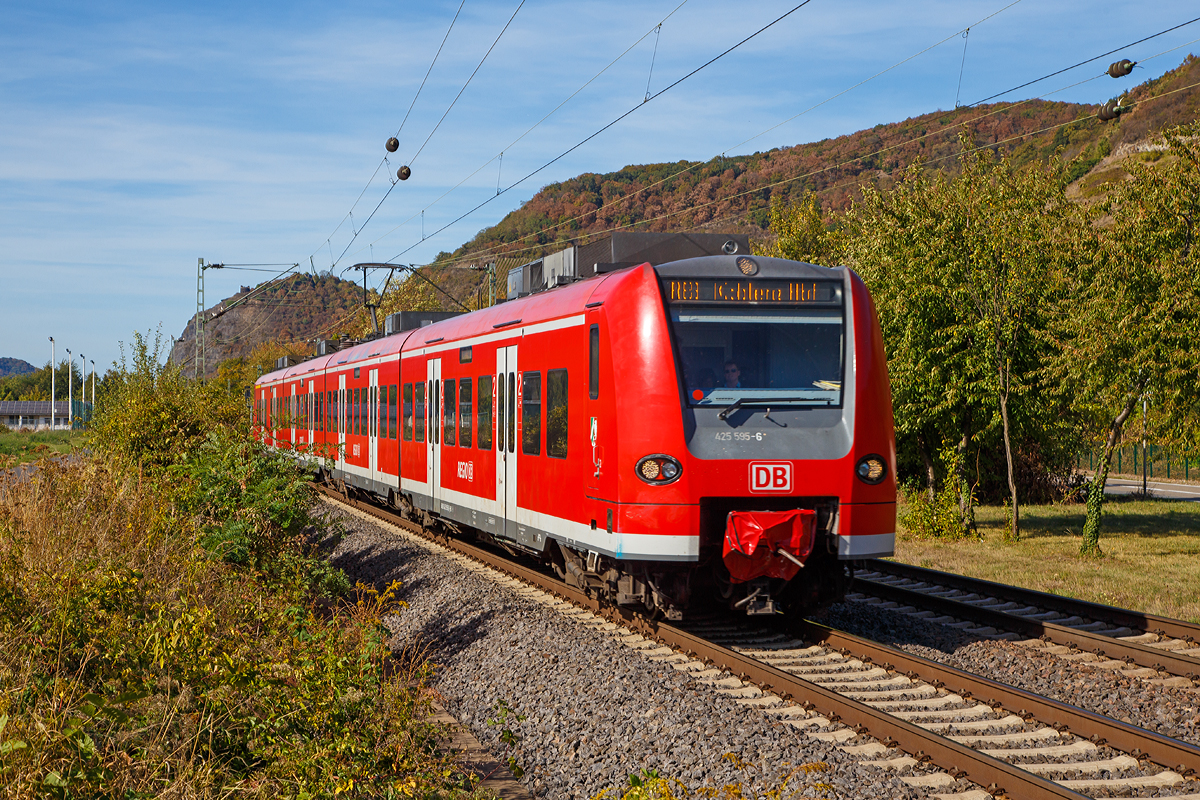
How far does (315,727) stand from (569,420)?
467 cm

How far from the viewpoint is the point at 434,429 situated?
15586 mm

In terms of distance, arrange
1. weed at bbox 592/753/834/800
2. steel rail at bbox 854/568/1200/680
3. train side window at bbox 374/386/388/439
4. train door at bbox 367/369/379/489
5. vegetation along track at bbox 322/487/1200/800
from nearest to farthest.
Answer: weed at bbox 592/753/834/800 → vegetation along track at bbox 322/487/1200/800 → steel rail at bbox 854/568/1200/680 → train side window at bbox 374/386/388/439 → train door at bbox 367/369/379/489

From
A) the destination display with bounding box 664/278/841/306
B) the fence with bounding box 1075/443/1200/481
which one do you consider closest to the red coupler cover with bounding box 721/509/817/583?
the destination display with bounding box 664/278/841/306

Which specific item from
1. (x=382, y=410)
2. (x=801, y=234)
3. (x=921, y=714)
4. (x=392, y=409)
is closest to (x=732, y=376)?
(x=921, y=714)

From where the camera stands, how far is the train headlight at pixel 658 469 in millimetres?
8438

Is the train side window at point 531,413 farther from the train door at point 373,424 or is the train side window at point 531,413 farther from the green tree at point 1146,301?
the train door at point 373,424

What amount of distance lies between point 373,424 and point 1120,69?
45.7ft

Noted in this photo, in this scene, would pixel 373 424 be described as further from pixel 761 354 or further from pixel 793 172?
pixel 793 172

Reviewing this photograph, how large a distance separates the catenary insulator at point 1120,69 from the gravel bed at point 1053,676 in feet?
24.8

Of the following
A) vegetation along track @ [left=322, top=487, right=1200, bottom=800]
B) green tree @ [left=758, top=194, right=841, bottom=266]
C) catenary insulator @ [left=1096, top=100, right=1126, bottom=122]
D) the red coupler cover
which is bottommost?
vegetation along track @ [left=322, top=487, right=1200, bottom=800]

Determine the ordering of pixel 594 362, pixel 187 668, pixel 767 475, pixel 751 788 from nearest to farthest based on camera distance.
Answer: pixel 751 788, pixel 187 668, pixel 767 475, pixel 594 362

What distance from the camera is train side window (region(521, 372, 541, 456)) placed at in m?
11.0

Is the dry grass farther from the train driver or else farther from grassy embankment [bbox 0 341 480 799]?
grassy embankment [bbox 0 341 480 799]

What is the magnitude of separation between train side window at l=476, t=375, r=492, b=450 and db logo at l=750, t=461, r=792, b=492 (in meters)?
4.97
